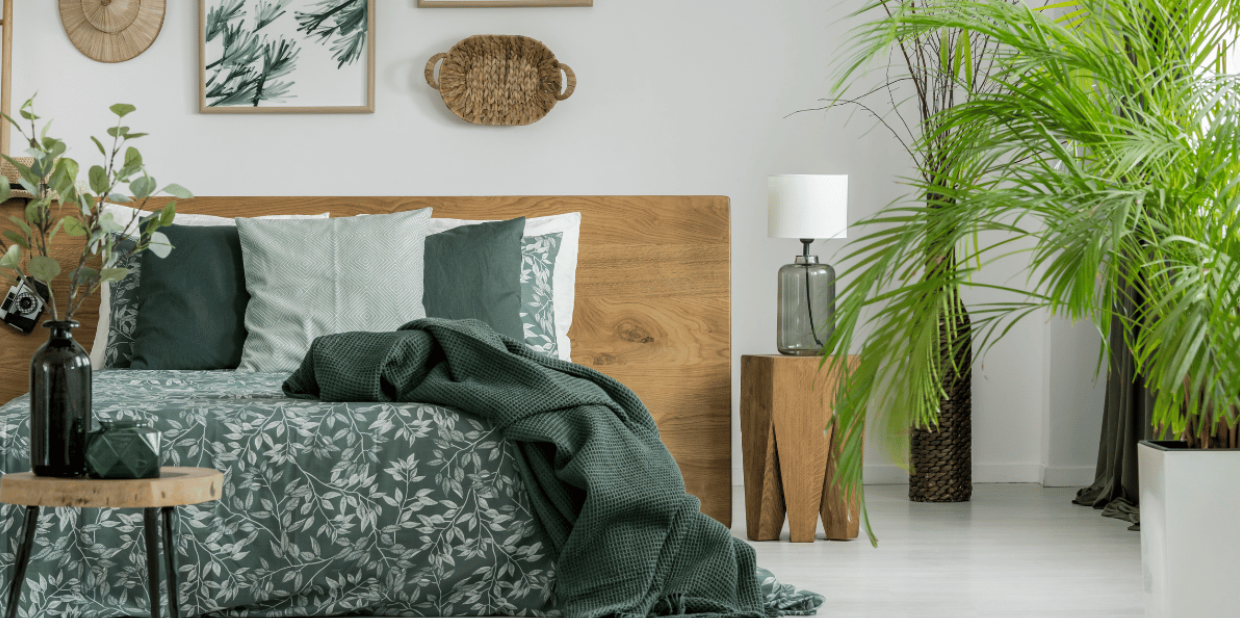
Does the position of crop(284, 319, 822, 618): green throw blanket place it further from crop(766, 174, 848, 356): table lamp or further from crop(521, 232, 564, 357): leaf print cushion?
crop(766, 174, 848, 356): table lamp

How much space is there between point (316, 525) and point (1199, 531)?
1.51m

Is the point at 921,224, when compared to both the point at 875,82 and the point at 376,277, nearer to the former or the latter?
the point at 376,277

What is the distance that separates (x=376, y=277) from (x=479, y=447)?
99 cm

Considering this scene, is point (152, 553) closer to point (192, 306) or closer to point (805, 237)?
point (192, 306)

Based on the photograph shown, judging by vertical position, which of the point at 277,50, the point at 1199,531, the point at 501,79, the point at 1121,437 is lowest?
the point at 1121,437

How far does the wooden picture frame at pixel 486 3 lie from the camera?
3.73 meters

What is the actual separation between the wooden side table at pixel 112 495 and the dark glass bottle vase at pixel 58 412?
0.04 metres

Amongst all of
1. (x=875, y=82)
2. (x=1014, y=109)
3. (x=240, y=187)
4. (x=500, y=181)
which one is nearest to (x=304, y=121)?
(x=240, y=187)

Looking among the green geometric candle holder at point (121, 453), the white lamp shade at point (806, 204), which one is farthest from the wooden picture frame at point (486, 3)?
the green geometric candle holder at point (121, 453)

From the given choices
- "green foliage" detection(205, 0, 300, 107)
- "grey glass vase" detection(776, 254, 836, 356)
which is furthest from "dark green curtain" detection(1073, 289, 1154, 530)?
"green foliage" detection(205, 0, 300, 107)

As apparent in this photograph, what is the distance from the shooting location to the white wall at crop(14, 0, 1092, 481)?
3748mm

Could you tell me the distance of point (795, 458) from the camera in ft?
9.35

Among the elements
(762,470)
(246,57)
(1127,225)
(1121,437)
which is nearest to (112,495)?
(1127,225)

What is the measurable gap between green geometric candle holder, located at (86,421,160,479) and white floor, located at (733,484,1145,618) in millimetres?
1339
